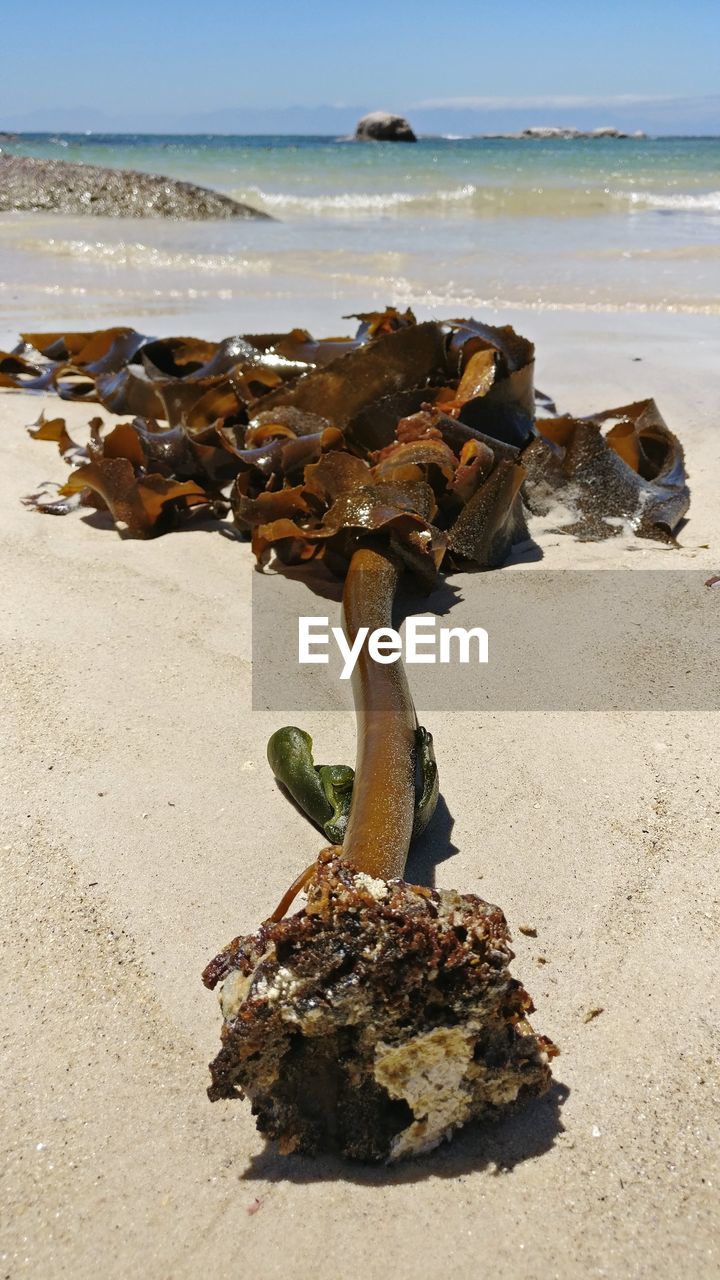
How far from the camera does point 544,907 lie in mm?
1507

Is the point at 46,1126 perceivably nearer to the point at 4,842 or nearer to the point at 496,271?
the point at 4,842

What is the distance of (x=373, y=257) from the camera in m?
8.42

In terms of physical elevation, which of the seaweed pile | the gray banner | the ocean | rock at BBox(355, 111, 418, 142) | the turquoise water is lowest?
the gray banner

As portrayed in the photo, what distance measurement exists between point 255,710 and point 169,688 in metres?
0.19

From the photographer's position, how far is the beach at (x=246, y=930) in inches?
42.4

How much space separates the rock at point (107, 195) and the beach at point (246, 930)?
10.4 metres

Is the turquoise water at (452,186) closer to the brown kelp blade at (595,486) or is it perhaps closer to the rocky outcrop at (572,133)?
the brown kelp blade at (595,486)

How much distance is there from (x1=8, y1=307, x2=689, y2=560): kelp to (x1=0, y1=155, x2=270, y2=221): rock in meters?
9.53

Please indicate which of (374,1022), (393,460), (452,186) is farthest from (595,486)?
(452,186)

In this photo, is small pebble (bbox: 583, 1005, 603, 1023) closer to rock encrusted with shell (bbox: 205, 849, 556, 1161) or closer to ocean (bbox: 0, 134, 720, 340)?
rock encrusted with shell (bbox: 205, 849, 556, 1161)

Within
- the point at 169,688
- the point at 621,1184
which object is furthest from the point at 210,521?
the point at 621,1184

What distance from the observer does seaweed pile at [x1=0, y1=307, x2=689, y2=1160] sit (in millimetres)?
1084

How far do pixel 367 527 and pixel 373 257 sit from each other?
22.4ft

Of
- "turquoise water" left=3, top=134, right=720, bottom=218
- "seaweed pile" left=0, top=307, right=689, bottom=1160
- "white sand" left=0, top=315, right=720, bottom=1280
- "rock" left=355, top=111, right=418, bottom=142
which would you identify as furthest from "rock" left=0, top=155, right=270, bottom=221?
"rock" left=355, top=111, right=418, bottom=142
